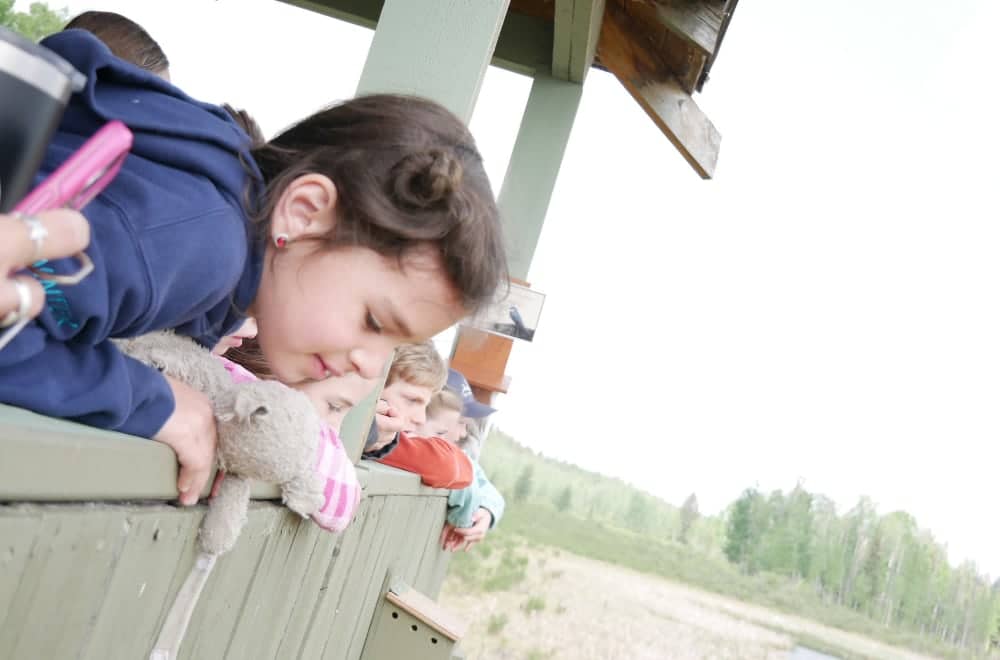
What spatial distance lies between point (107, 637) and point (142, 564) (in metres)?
0.07

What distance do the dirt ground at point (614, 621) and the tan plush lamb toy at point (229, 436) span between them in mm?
8421

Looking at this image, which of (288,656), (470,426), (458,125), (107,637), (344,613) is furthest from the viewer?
(470,426)

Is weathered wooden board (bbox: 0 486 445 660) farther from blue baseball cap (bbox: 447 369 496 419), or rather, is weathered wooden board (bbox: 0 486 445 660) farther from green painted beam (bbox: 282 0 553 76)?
green painted beam (bbox: 282 0 553 76)

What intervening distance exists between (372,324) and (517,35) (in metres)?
3.31

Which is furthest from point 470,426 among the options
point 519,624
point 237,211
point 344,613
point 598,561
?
point 598,561

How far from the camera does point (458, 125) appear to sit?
5.05 feet

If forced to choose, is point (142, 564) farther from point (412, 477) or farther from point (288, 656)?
point (412, 477)

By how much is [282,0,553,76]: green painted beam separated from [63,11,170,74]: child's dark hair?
6.29ft

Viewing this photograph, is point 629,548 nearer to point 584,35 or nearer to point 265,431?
point 584,35

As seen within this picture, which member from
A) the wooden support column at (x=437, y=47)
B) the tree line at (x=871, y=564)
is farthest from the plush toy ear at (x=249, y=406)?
the tree line at (x=871, y=564)

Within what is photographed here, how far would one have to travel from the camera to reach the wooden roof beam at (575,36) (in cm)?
365

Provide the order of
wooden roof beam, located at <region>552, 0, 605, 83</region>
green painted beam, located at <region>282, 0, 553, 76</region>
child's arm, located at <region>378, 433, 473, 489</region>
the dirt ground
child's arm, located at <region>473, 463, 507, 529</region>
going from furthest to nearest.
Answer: the dirt ground < green painted beam, located at <region>282, 0, 553, 76</region> < child's arm, located at <region>473, 463, 507, 529</region> < wooden roof beam, located at <region>552, 0, 605, 83</region> < child's arm, located at <region>378, 433, 473, 489</region>

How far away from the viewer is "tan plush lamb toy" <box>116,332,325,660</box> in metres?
1.09

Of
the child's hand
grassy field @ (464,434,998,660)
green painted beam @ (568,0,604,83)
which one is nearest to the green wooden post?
green painted beam @ (568,0,604,83)
